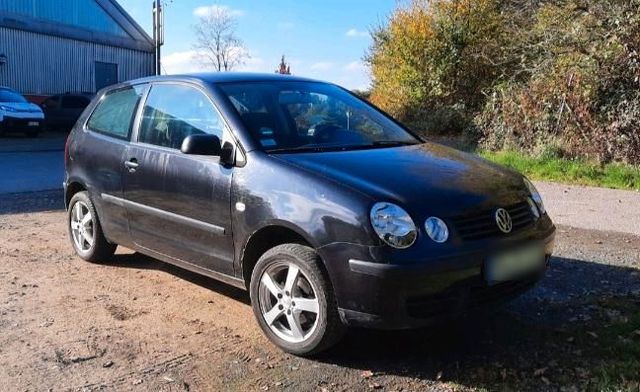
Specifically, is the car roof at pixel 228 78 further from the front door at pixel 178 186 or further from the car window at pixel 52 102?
the car window at pixel 52 102

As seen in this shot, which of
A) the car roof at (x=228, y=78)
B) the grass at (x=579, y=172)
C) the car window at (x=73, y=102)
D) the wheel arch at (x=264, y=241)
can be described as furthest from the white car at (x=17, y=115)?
the wheel arch at (x=264, y=241)

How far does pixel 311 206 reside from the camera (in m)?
3.82

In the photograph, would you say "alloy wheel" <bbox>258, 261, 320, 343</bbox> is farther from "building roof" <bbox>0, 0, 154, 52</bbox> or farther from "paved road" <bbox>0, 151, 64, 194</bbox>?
"building roof" <bbox>0, 0, 154, 52</bbox>

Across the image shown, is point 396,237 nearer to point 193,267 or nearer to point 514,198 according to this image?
point 514,198

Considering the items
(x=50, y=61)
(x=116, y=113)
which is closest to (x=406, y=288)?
(x=116, y=113)

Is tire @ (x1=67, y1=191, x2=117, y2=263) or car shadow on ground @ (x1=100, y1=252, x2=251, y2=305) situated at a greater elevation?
tire @ (x1=67, y1=191, x2=117, y2=263)

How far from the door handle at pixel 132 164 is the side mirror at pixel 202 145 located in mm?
949

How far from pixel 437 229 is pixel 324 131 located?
1413 mm

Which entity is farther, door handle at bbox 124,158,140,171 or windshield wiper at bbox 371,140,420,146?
door handle at bbox 124,158,140,171

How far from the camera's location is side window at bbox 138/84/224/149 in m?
4.71

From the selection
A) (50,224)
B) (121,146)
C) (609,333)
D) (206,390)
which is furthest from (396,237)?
(50,224)

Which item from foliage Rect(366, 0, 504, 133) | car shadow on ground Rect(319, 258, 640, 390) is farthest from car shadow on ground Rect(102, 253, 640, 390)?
foliage Rect(366, 0, 504, 133)

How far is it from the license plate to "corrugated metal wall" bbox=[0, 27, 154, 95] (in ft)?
94.5

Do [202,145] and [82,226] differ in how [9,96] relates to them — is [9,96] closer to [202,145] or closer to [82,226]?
[82,226]
